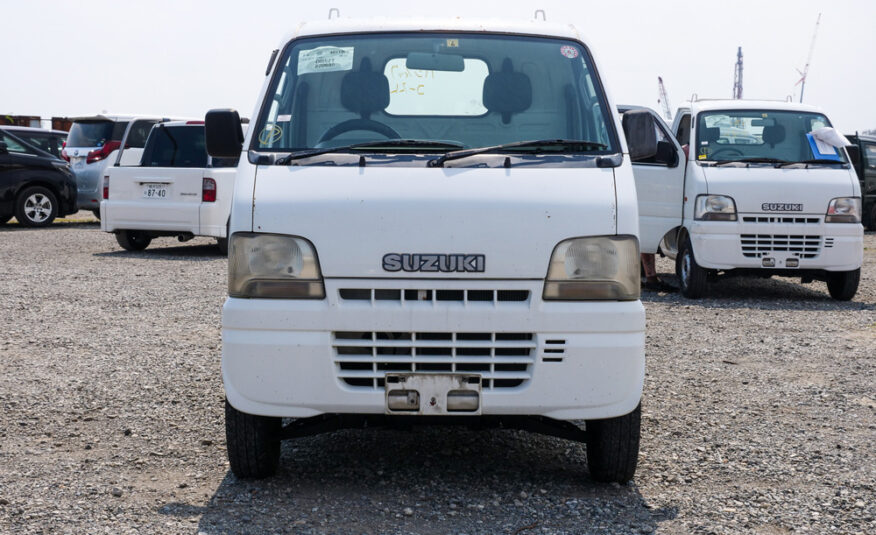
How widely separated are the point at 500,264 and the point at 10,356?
4.75 meters

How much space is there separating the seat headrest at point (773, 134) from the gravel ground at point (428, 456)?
2993mm

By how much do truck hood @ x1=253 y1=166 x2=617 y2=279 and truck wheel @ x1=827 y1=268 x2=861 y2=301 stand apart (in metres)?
7.91

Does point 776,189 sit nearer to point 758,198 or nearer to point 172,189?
point 758,198

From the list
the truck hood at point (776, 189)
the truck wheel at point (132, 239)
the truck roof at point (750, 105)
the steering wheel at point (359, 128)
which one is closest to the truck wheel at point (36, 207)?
the truck wheel at point (132, 239)

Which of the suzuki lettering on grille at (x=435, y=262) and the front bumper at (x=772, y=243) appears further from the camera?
the front bumper at (x=772, y=243)

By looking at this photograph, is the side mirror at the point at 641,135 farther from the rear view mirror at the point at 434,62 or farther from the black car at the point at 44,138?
the black car at the point at 44,138

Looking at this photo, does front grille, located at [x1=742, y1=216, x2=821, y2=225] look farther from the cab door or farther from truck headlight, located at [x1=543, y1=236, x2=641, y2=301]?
truck headlight, located at [x1=543, y1=236, x2=641, y2=301]

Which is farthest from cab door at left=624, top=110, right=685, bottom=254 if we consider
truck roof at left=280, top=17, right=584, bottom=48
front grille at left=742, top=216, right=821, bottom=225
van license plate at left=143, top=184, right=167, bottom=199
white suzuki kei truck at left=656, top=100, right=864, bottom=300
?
van license plate at left=143, top=184, right=167, bottom=199

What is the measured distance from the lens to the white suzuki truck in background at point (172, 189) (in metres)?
14.2

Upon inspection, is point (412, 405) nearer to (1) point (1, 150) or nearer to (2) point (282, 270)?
(2) point (282, 270)

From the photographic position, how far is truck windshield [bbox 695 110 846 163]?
1114cm

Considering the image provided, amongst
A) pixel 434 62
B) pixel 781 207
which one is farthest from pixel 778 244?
pixel 434 62

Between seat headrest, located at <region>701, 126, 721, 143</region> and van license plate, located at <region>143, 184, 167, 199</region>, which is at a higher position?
seat headrest, located at <region>701, 126, 721, 143</region>

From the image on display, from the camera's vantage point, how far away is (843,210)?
427 inches
